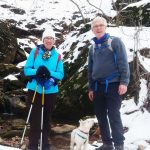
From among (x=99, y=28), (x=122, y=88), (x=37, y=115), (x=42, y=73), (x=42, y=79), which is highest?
(x=99, y=28)

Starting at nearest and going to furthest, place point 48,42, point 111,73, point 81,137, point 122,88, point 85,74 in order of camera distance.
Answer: point 122,88, point 111,73, point 81,137, point 48,42, point 85,74

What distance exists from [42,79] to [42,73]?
0.38ft

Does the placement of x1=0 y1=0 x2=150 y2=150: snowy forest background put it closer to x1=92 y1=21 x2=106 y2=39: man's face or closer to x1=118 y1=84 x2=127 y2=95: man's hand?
x1=118 y1=84 x2=127 y2=95: man's hand

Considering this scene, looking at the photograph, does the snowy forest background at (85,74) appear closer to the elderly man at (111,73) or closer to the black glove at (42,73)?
the elderly man at (111,73)

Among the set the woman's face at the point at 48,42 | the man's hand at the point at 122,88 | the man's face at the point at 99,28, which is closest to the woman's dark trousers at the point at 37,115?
the woman's face at the point at 48,42

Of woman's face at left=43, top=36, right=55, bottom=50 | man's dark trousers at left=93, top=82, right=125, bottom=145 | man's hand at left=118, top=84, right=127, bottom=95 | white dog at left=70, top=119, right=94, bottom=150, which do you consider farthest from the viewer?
woman's face at left=43, top=36, right=55, bottom=50

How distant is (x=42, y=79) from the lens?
521 centimetres

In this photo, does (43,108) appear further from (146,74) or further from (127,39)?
(127,39)

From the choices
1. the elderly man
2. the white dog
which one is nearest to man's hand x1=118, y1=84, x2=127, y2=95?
the elderly man

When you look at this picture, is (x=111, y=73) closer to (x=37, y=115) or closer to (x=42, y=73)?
(x=42, y=73)

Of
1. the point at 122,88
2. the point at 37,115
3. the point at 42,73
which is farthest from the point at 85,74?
the point at 122,88

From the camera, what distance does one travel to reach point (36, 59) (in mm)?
5270

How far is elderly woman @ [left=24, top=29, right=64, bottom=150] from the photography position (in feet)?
17.2

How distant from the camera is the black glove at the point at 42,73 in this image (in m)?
5.14
